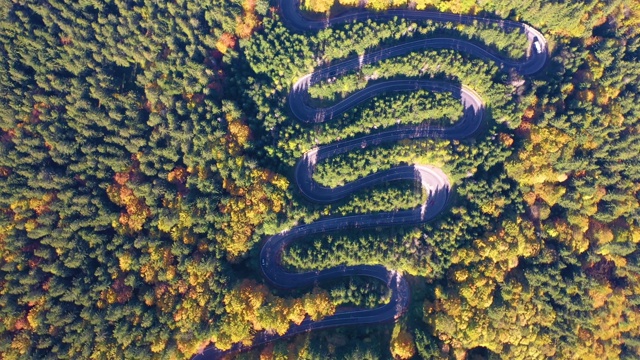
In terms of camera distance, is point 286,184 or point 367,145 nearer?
point 286,184

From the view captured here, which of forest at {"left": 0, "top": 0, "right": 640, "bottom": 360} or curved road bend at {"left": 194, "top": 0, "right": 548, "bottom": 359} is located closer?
forest at {"left": 0, "top": 0, "right": 640, "bottom": 360}

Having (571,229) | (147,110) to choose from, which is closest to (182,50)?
(147,110)

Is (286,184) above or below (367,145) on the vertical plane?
below

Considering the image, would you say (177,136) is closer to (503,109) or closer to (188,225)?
(188,225)

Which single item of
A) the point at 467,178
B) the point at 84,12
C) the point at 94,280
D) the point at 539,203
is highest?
the point at 84,12
